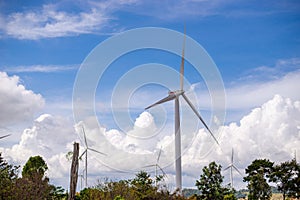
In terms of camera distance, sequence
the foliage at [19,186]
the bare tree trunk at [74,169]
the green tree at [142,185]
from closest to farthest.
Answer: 1. the bare tree trunk at [74,169]
2. the foliage at [19,186]
3. the green tree at [142,185]

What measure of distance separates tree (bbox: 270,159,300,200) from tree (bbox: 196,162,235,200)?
9.56 metres

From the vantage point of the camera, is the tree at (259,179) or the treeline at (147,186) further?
the tree at (259,179)

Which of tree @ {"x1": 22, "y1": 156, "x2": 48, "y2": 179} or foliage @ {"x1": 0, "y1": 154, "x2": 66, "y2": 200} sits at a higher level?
tree @ {"x1": 22, "y1": 156, "x2": 48, "y2": 179}

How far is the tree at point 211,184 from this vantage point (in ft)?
202

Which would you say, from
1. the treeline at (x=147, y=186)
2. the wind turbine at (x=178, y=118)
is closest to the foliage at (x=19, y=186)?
the treeline at (x=147, y=186)

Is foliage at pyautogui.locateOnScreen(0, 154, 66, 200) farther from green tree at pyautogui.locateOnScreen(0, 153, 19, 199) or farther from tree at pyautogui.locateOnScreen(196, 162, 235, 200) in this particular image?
tree at pyautogui.locateOnScreen(196, 162, 235, 200)

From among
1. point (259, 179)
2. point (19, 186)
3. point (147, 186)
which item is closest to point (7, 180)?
point (19, 186)

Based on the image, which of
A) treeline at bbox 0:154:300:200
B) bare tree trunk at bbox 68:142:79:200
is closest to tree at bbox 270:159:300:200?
treeline at bbox 0:154:300:200

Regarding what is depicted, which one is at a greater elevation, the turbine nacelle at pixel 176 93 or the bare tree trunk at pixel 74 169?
the turbine nacelle at pixel 176 93

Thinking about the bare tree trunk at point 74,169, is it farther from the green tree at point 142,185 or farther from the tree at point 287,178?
the tree at point 287,178

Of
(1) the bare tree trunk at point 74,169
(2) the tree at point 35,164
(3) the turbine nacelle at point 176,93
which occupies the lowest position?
(1) the bare tree trunk at point 74,169

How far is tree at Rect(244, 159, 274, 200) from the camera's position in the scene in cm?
6756

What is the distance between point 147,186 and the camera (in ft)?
170

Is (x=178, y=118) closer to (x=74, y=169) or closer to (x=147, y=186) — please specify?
(x=147, y=186)
